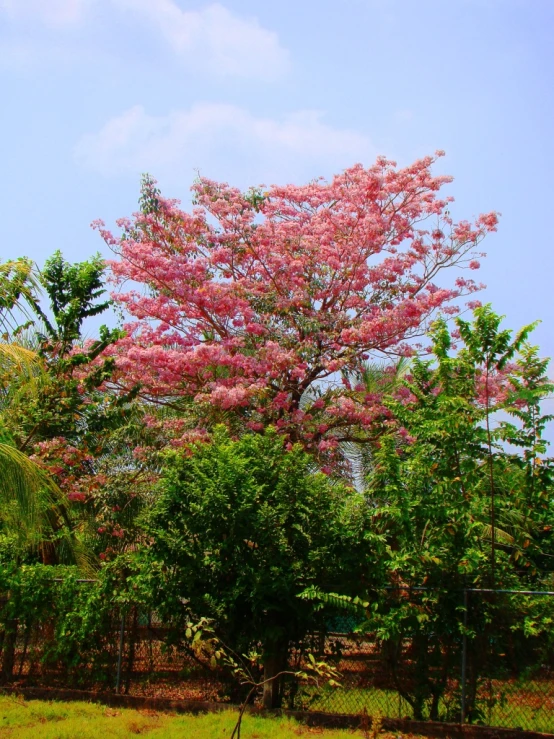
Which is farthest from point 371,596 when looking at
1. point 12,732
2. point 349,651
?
point 12,732

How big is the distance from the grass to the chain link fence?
0.53 meters

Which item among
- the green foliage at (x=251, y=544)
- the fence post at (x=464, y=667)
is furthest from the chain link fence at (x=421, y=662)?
the green foliage at (x=251, y=544)

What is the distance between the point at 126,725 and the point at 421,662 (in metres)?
3.18

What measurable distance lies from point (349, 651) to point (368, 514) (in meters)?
1.50

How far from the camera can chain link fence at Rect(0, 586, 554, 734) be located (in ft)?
24.5

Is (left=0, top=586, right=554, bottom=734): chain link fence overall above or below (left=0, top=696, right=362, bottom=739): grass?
above

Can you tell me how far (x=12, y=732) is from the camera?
7684mm

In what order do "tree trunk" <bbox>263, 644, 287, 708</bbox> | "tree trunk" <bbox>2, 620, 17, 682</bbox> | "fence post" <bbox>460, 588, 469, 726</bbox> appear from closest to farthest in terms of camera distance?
"fence post" <bbox>460, 588, 469, 726</bbox>
"tree trunk" <bbox>263, 644, 287, 708</bbox>
"tree trunk" <bbox>2, 620, 17, 682</bbox>

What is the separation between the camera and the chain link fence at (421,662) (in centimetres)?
748

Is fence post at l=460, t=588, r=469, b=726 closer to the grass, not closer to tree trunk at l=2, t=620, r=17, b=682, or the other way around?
the grass

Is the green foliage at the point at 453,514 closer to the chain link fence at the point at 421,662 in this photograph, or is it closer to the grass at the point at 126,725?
the chain link fence at the point at 421,662

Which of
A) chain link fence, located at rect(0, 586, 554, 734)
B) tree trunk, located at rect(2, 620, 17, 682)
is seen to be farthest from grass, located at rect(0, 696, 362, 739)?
tree trunk, located at rect(2, 620, 17, 682)

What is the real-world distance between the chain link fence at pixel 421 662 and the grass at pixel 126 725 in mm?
529

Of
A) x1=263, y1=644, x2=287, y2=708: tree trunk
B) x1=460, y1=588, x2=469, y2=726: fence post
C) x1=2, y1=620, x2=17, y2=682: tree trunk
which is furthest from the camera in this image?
x1=2, y1=620, x2=17, y2=682: tree trunk
